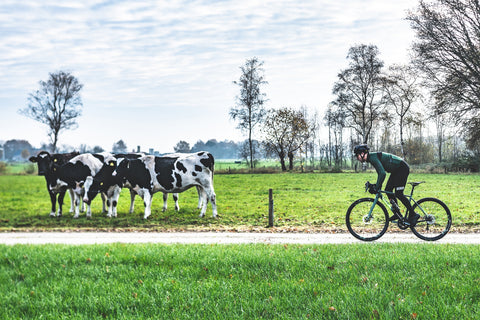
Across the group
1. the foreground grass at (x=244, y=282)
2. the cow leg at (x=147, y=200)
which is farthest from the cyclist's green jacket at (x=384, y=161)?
the cow leg at (x=147, y=200)

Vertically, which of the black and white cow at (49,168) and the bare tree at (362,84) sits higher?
the bare tree at (362,84)

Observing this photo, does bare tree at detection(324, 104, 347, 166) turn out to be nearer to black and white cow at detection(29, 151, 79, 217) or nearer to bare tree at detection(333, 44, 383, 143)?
bare tree at detection(333, 44, 383, 143)

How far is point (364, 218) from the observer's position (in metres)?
11.0

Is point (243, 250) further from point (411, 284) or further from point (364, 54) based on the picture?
point (364, 54)

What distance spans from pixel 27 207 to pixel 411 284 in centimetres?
1987

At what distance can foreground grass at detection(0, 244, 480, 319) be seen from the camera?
5980mm

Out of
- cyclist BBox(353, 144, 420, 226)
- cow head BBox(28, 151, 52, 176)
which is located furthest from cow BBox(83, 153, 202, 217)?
cyclist BBox(353, 144, 420, 226)

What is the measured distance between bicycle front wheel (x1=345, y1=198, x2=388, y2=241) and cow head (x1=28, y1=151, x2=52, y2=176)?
45.1 ft

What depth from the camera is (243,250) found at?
30.6 feet

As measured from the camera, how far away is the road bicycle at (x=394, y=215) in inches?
424

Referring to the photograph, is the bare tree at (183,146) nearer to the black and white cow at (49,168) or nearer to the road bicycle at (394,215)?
the black and white cow at (49,168)

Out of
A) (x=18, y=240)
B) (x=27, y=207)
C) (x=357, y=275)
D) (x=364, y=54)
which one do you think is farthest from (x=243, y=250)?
(x=364, y=54)

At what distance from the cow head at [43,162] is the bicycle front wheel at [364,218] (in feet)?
45.1

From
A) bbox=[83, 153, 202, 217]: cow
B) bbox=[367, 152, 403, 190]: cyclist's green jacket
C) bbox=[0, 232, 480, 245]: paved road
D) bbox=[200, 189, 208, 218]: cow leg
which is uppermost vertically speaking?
bbox=[367, 152, 403, 190]: cyclist's green jacket
